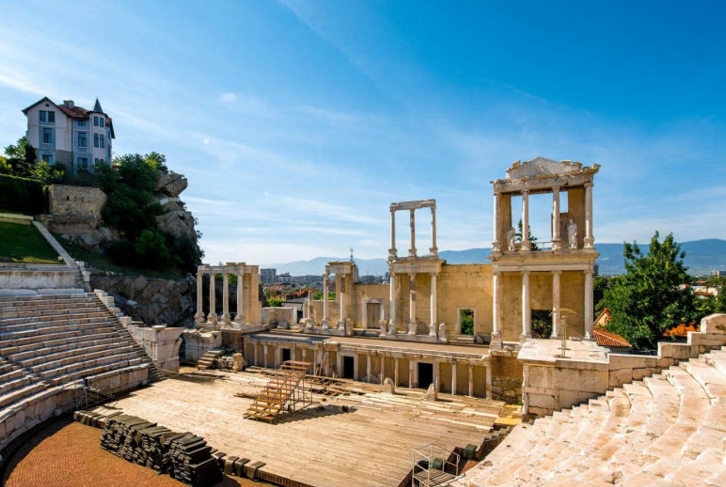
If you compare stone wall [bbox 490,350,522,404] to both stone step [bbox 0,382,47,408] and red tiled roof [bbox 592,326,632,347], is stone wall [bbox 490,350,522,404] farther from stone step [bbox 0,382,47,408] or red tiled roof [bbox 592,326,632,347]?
stone step [bbox 0,382,47,408]

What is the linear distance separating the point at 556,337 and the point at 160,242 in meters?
33.5

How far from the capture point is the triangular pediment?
20.9m

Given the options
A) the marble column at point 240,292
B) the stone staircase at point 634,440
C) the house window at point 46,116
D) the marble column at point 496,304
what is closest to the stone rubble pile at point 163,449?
the stone staircase at point 634,440

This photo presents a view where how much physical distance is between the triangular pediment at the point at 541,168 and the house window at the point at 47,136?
49760 mm

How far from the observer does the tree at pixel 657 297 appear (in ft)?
68.8

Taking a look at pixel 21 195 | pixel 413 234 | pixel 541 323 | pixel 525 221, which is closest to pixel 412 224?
pixel 413 234

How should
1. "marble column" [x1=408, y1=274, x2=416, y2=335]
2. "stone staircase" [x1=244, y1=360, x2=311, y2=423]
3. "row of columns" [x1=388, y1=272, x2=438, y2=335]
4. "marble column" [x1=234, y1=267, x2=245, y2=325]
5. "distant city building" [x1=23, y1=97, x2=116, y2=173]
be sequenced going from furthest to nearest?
"distant city building" [x1=23, y1=97, x2=116, y2=173]
"marble column" [x1=234, y1=267, x2=245, y2=325]
"marble column" [x1=408, y1=274, x2=416, y2=335]
"row of columns" [x1=388, y1=272, x2=438, y2=335]
"stone staircase" [x1=244, y1=360, x2=311, y2=423]

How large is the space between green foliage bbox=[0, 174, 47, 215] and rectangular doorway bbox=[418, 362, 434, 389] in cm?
3693

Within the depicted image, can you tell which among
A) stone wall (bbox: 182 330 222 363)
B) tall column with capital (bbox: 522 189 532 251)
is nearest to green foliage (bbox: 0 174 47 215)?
stone wall (bbox: 182 330 222 363)

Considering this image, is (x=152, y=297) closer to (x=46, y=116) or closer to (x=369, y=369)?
(x=369, y=369)

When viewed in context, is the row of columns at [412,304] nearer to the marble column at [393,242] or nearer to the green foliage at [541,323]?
the marble column at [393,242]

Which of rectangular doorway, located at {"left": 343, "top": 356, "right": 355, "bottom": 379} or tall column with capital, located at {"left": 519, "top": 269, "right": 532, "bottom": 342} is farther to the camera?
rectangular doorway, located at {"left": 343, "top": 356, "right": 355, "bottom": 379}

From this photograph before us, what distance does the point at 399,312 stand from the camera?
85.9ft

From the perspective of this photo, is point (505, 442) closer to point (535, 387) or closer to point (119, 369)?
point (535, 387)
